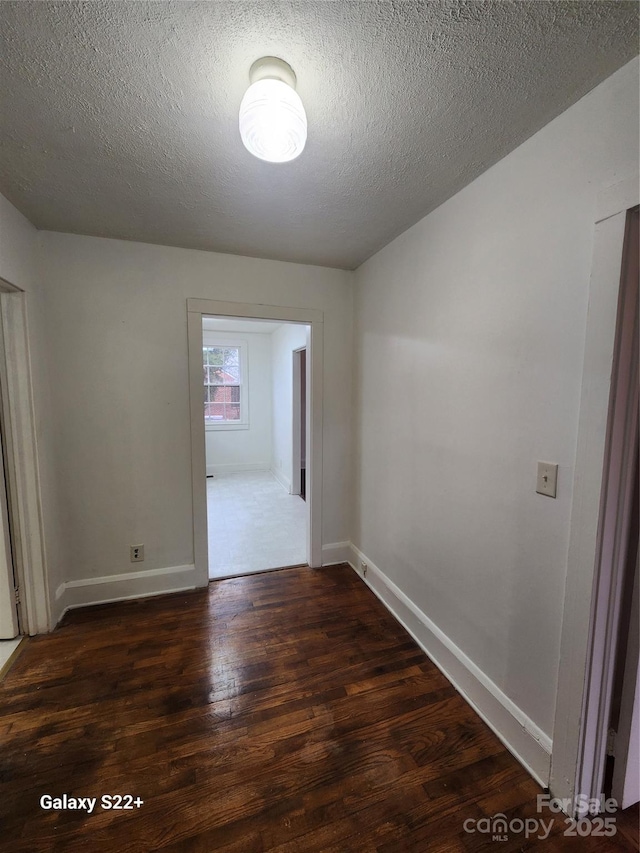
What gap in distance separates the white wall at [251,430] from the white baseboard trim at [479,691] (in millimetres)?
4160

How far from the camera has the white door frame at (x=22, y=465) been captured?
6.10 ft

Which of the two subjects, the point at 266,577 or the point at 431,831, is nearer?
the point at 431,831

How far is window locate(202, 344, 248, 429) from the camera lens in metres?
5.80

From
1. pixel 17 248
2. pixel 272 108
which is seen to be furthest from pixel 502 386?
pixel 17 248

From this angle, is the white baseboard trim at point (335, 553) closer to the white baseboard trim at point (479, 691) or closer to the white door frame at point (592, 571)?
the white baseboard trim at point (479, 691)

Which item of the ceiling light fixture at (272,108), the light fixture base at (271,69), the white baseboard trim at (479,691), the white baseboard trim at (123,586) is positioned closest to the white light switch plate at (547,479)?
the white baseboard trim at (479,691)

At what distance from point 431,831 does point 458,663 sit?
661 millimetres

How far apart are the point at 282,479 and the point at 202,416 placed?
308 cm

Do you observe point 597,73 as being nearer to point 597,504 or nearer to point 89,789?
point 597,504

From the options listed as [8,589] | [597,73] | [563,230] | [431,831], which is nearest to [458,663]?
[431,831]

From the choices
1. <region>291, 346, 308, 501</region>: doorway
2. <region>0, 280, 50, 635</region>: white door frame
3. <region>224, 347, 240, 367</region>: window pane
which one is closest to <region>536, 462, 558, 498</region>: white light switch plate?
<region>0, 280, 50, 635</region>: white door frame

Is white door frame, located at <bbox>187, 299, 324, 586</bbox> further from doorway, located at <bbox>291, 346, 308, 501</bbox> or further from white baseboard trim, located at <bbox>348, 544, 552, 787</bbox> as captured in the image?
doorway, located at <bbox>291, 346, 308, 501</bbox>

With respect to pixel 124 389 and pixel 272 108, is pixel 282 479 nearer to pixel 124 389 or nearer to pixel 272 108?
pixel 124 389

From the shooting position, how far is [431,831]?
1135 mm
